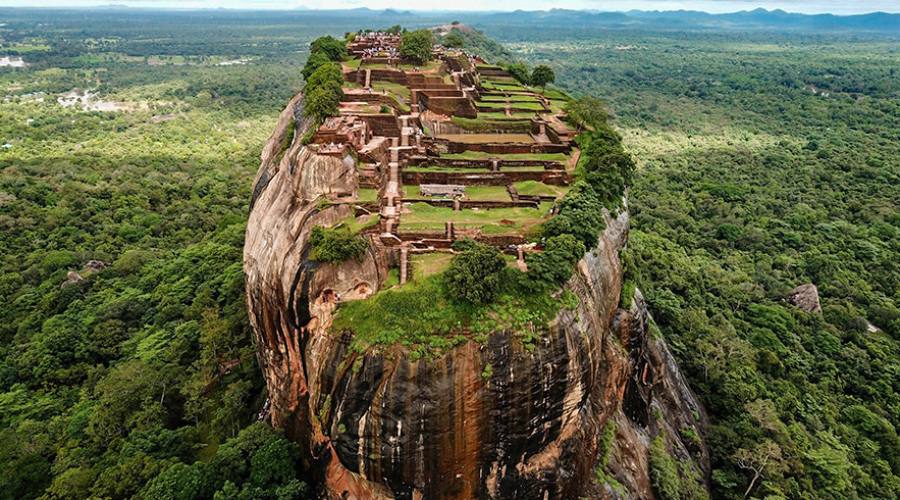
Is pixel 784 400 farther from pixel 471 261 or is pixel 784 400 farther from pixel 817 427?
pixel 471 261

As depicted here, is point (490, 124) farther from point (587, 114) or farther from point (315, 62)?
point (315, 62)

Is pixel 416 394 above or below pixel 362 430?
above

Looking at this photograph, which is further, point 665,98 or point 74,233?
point 665,98

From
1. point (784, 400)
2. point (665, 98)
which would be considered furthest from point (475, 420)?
point (665, 98)

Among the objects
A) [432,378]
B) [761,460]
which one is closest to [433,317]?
[432,378]

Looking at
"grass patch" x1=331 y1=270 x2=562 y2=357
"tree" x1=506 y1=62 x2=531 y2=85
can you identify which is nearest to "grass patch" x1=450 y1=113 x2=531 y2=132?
"tree" x1=506 y1=62 x2=531 y2=85

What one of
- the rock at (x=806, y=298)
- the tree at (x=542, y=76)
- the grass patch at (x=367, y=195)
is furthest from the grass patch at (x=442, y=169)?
the rock at (x=806, y=298)

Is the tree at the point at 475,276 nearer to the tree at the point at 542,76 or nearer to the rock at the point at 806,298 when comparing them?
the rock at the point at 806,298
